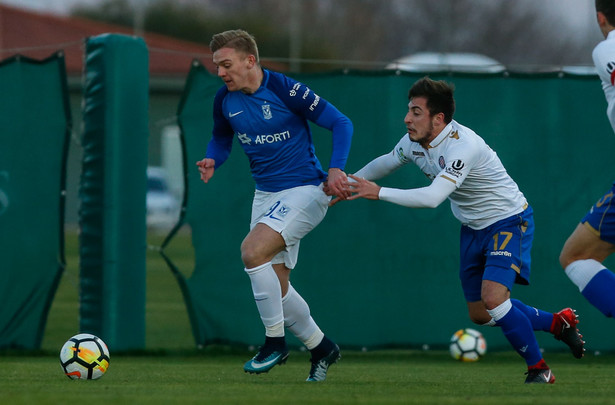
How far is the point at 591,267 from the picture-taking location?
21.5 ft

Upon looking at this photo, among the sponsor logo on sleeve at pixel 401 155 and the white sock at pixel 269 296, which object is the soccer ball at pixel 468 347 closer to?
the sponsor logo on sleeve at pixel 401 155

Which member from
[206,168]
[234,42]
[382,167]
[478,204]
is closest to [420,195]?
[478,204]

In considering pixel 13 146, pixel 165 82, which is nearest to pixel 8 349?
pixel 13 146

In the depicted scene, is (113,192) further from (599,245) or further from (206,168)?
(599,245)

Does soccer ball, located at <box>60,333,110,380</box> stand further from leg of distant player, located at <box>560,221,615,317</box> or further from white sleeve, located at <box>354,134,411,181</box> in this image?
leg of distant player, located at <box>560,221,615,317</box>

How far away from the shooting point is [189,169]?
985cm

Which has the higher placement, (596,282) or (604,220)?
(604,220)

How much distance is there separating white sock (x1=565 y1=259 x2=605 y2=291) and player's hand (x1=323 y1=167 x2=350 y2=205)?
1.47 metres

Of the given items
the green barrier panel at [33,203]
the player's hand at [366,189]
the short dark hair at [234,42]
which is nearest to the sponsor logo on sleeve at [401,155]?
the player's hand at [366,189]

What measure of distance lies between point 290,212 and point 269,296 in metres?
0.58

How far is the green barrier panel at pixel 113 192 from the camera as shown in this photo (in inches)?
376

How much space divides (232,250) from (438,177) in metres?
3.28

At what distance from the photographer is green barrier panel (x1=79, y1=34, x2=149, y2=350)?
9547 millimetres

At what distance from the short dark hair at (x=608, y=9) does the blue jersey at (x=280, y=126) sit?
1850mm
